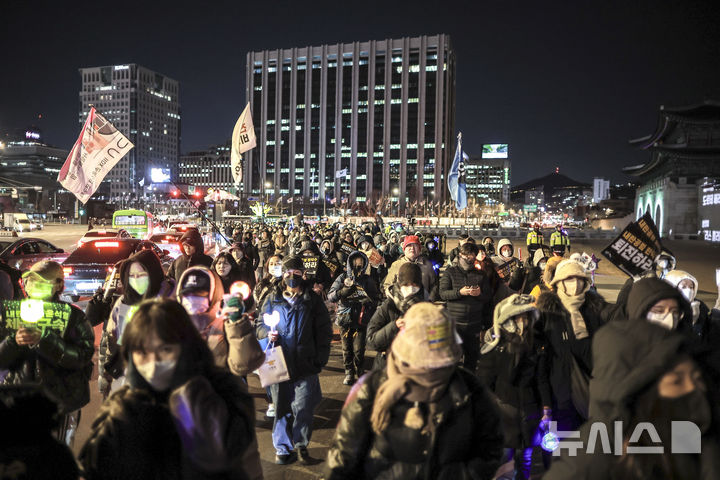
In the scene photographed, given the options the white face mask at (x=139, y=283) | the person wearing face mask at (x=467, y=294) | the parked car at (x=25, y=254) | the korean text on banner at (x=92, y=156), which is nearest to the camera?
the white face mask at (x=139, y=283)

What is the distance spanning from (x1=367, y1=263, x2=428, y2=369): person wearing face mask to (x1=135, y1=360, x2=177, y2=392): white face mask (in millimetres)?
2304

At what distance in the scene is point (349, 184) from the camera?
14062 centimetres

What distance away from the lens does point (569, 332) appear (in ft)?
12.5

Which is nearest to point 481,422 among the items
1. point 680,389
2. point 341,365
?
point 680,389

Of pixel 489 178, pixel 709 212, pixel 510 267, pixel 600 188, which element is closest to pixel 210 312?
pixel 510 267

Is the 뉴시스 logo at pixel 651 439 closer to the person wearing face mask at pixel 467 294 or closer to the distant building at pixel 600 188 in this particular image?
the person wearing face mask at pixel 467 294

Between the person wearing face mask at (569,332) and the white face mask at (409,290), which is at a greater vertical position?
the white face mask at (409,290)

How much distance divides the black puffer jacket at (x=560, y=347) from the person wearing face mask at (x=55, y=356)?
3.26 metres

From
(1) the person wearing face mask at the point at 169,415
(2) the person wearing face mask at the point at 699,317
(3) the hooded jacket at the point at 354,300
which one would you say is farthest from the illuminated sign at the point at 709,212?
(1) the person wearing face mask at the point at 169,415

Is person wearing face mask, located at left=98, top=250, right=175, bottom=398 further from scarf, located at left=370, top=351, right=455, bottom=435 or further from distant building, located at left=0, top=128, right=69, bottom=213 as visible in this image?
distant building, located at left=0, top=128, right=69, bottom=213

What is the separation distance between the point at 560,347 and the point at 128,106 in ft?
572

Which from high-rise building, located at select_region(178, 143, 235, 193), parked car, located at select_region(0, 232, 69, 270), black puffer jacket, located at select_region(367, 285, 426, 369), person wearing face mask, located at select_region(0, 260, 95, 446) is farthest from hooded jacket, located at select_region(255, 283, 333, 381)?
high-rise building, located at select_region(178, 143, 235, 193)

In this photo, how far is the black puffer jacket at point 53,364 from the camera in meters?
3.21

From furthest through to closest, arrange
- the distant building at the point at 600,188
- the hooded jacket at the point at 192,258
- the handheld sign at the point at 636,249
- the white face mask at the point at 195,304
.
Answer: the distant building at the point at 600,188 → the hooded jacket at the point at 192,258 → the handheld sign at the point at 636,249 → the white face mask at the point at 195,304
